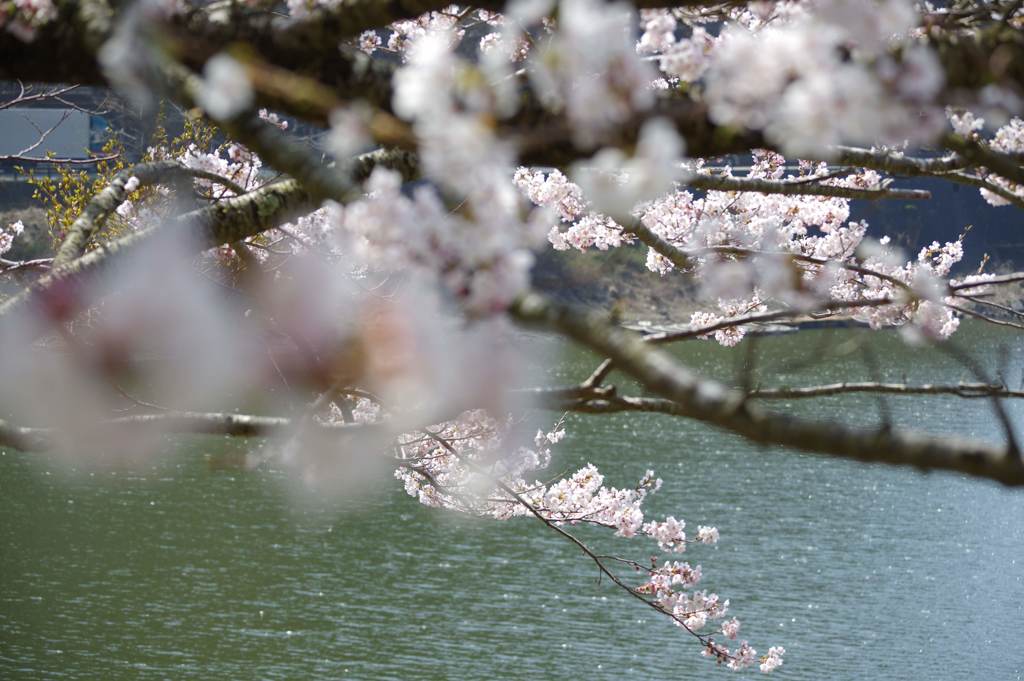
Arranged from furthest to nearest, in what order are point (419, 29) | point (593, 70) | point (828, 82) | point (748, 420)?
point (419, 29) < point (748, 420) < point (593, 70) < point (828, 82)

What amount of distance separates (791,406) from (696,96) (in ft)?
131

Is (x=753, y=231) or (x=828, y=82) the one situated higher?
(x=828, y=82)

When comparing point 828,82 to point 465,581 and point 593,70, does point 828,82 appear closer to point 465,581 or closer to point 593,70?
point 593,70

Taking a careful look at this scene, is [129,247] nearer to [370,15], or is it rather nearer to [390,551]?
[370,15]

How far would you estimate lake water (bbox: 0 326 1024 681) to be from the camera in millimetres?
20500

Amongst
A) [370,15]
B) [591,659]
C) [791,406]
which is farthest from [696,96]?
[791,406]

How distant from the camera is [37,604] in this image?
2148 centimetres

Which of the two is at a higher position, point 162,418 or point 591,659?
point 162,418

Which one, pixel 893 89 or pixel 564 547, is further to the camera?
pixel 564 547

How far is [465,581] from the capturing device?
24500 mm

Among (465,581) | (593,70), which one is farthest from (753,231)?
(465,581)

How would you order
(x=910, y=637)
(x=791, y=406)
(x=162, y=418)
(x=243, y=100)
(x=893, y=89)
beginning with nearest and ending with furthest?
(x=893, y=89)
(x=243, y=100)
(x=162, y=418)
(x=910, y=637)
(x=791, y=406)

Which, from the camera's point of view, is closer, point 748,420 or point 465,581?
point 748,420

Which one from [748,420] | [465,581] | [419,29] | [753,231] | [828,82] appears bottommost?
[465,581]
